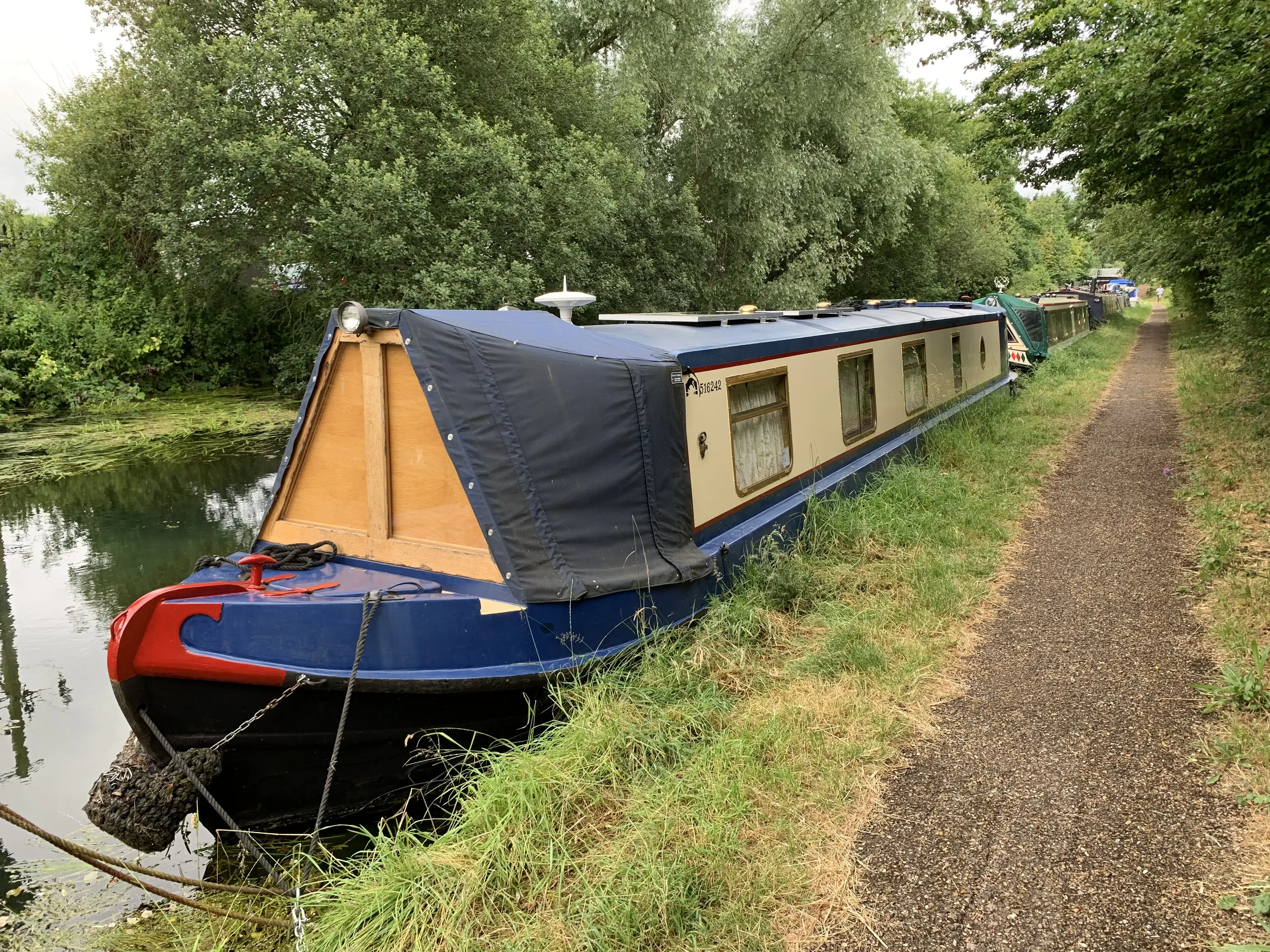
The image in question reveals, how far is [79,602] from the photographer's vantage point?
8094 millimetres

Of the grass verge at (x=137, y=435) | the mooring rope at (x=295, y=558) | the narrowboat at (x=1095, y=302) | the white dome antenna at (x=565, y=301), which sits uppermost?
the narrowboat at (x=1095, y=302)

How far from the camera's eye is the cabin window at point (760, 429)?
5.91 m

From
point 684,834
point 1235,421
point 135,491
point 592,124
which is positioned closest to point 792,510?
point 684,834

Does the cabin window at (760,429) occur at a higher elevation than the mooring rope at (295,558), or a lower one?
higher

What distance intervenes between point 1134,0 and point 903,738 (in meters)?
6.97

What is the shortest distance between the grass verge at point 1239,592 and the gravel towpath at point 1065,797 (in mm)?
99

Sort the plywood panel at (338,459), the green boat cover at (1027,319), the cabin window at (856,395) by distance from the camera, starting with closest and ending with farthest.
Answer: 1. the plywood panel at (338,459)
2. the cabin window at (856,395)
3. the green boat cover at (1027,319)

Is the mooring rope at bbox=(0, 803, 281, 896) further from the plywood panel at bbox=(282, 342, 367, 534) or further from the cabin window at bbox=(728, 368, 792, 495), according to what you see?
the cabin window at bbox=(728, 368, 792, 495)

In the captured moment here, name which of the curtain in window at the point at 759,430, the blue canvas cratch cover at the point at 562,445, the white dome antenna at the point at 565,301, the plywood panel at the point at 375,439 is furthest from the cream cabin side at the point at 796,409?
the plywood panel at the point at 375,439

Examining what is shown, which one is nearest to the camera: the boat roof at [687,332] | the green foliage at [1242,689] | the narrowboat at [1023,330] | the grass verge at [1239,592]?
the grass verge at [1239,592]

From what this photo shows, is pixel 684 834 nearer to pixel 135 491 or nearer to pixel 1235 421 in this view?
pixel 1235 421

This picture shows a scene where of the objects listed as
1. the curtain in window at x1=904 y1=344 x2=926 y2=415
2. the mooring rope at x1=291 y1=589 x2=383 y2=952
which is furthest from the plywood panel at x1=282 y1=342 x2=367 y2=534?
the curtain in window at x1=904 y1=344 x2=926 y2=415

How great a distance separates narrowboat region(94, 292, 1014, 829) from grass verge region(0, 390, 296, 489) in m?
10.6

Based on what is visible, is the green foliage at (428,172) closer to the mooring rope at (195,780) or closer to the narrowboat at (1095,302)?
the mooring rope at (195,780)
